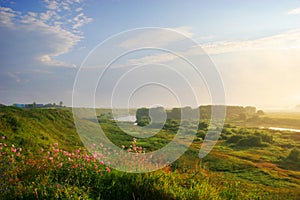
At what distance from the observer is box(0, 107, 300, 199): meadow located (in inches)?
233

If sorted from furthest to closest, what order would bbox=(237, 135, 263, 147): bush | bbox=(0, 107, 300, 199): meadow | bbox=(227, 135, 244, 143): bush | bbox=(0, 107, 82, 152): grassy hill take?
bbox=(227, 135, 244, 143): bush
bbox=(237, 135, 263, 147): bush
bbox=(0, 107, 82, 152): grassy hill
bbox=(0, 107, 300, 199): meadow

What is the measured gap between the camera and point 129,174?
256 inches

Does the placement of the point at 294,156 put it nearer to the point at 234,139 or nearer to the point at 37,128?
the point at 234,139

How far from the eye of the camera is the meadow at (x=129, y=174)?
5922 millimetres

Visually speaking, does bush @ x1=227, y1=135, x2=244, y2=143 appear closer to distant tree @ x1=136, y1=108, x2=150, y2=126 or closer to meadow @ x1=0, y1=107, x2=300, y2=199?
meadow @ x1=0, y1=107, x2=300, y2=199

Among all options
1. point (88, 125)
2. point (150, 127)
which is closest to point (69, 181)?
point (88, 125)

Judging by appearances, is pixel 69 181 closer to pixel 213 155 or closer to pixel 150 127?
pixel 150 127

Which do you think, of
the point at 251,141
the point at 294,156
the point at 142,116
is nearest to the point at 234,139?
the point at 251,141

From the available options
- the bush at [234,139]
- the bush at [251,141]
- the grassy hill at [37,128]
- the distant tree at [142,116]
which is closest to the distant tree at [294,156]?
the bush at [251,141]

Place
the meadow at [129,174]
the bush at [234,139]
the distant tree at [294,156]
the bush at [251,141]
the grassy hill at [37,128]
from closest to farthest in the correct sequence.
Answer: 1. the meadow at [129,174]
2. the grassy hill at [37,128]
3. the distant tree at [294,156]
4. the bush at [251,141]
5. the bush at [234,139]

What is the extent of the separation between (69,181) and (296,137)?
22.1m

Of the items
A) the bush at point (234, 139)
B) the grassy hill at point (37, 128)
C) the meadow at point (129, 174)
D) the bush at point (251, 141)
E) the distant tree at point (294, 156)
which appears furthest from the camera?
the bush at point (234, 139)

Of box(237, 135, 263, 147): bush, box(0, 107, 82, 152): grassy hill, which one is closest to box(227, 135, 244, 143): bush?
box(237, 135, 263, 147): bush

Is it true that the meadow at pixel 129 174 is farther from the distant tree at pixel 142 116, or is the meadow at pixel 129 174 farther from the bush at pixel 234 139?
the distant tree at pixel 142 116
